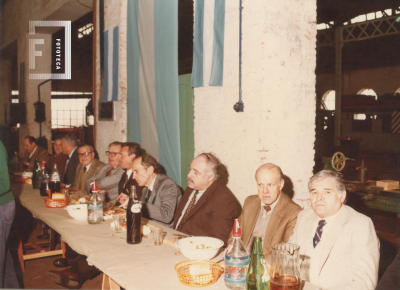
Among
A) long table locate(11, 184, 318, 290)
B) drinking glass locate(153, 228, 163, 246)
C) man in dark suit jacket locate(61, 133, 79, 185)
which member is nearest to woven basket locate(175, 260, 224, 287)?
long table locate(11, 184, 318, 290)

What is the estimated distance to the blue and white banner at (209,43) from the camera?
3479 millimetres

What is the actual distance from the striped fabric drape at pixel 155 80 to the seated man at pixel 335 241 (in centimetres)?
218

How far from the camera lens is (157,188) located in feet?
10.5

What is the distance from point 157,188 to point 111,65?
3.03 m

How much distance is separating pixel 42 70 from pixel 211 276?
32.5 feet

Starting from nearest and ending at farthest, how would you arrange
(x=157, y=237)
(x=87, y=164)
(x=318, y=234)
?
1. (x=318, y=234)
2. (x=157, y=237)
3. (x=87, y=164)

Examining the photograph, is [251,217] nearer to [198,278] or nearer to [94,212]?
[198,278]

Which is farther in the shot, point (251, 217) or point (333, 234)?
point (251, 217)

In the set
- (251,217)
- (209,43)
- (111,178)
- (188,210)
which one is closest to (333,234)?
(251,217)

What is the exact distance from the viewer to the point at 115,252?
2.10m

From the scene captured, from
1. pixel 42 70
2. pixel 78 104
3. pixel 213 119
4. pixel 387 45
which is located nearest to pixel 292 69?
pixel 213 119

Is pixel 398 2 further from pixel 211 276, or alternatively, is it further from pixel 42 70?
pixel 211 276

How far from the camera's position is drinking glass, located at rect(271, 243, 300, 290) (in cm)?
145

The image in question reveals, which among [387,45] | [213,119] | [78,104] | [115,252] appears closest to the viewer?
[115,252]
